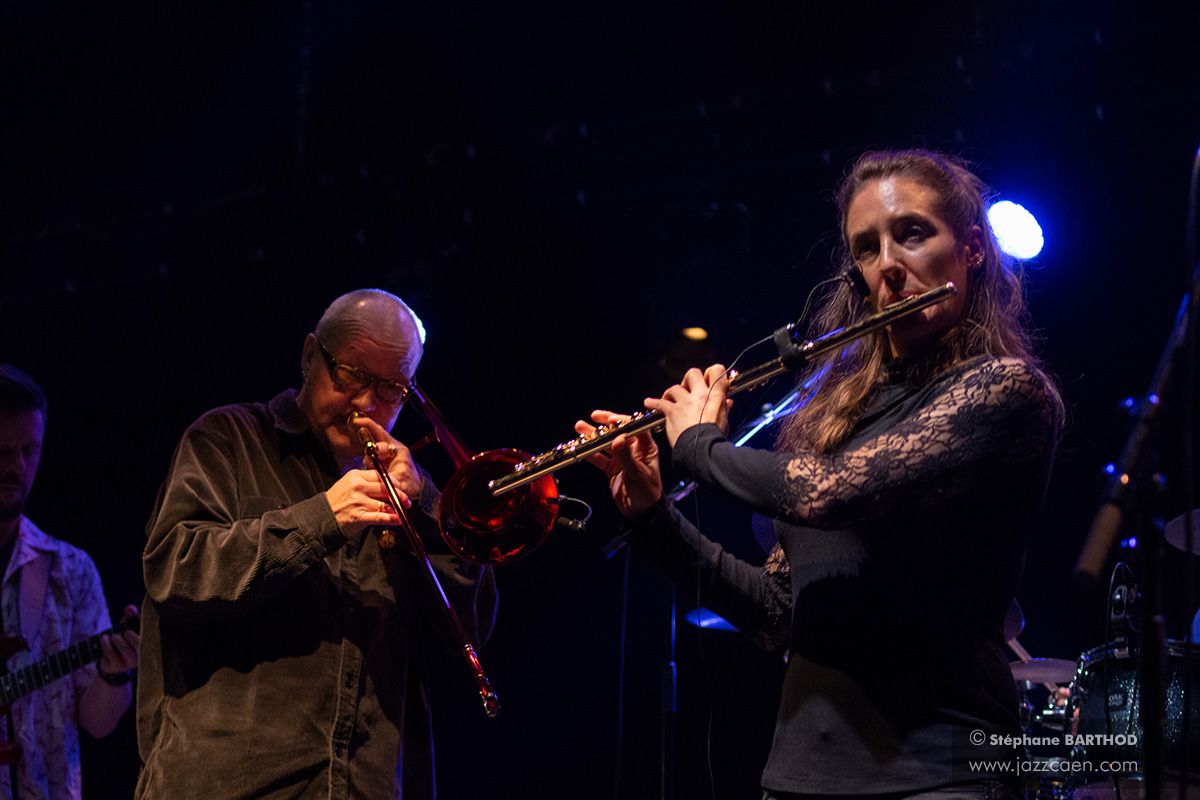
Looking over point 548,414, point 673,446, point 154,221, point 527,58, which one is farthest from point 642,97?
point 673,446

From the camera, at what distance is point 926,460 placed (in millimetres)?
2010

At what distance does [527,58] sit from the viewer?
5.43 m

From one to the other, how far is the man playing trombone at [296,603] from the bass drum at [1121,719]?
1.94 meters

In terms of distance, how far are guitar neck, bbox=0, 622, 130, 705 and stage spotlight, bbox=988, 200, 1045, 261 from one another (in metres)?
3.74

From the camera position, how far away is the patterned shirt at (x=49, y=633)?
4.45 m

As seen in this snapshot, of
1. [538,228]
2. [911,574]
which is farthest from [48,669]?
[911,574]

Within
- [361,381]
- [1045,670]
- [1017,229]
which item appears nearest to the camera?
[361,381]

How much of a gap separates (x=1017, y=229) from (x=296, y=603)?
284 centimetres

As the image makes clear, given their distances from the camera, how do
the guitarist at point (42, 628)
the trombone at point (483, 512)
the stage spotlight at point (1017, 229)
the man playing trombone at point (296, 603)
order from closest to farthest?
the man playing trombone at point (296, 603) < the trombone at point (483, 512) < the stage spotlight at point (1017, 229) < the guitarist at point (42, 628)

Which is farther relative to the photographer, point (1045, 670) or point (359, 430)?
point (1045, 670)

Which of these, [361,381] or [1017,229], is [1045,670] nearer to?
[1017,229]

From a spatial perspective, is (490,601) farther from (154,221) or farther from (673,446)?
(154,221)

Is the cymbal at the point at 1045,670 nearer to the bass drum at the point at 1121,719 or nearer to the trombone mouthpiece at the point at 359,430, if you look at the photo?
the bass drum at the point at 1121,719

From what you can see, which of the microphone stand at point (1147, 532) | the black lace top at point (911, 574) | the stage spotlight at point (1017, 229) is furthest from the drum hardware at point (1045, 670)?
the microphone stand at point (1147, 532)
